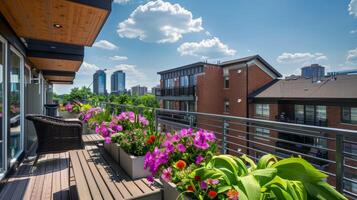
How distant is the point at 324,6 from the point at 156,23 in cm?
1206

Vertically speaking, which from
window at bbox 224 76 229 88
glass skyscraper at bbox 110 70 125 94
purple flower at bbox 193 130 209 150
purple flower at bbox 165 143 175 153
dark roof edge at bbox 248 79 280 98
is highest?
glass skyscraper at bbox 110 70 125 94

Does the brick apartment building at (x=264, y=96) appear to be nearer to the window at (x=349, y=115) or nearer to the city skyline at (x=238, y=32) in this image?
the window at (x=349, y=115)

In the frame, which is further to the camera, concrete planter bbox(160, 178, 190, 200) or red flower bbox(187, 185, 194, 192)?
concrete planter bbox(160, 178, 190, 200)

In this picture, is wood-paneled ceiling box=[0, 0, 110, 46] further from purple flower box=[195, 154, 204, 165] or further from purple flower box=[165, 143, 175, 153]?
purple flower box=[195, 154, 204, 165]

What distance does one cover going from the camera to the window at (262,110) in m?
15.2

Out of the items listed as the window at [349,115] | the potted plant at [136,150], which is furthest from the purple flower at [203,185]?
the window at [349,115]

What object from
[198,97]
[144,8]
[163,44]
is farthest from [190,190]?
[163,44]

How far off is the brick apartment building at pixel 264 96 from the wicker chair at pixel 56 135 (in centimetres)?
882

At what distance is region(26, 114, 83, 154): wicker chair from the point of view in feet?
11.8

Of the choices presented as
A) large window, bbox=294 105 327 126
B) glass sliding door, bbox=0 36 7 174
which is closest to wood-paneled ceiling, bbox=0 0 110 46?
glass sliding door, bbox=0 36 7 174

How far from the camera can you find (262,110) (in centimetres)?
1558

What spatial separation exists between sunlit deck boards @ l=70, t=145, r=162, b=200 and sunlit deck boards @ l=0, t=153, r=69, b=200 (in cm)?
42

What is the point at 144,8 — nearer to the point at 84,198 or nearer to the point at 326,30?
the point at 84,198

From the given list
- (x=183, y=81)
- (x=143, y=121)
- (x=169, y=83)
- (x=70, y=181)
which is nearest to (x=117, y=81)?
(x=169, y=83)
